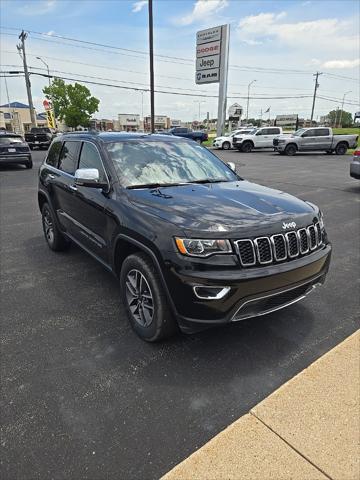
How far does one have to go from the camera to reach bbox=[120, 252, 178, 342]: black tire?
2.68 m

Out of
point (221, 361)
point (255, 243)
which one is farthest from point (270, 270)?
point (221, 361)

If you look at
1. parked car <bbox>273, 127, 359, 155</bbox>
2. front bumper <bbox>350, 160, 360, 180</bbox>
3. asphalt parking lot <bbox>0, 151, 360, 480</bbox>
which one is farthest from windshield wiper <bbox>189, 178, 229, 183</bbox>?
parked car <bbox>273, 127, 359, 155</bbox>

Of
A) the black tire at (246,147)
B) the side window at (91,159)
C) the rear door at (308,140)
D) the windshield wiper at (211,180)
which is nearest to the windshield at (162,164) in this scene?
the windshield wiper at (211,180)

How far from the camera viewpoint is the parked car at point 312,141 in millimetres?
24828

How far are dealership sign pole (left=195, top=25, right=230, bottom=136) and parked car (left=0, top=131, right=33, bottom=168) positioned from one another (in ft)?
58.5

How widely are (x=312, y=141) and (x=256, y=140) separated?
5.05 meters

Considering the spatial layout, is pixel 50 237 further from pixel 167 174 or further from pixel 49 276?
pixel 167 174

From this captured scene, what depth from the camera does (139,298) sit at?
299cm

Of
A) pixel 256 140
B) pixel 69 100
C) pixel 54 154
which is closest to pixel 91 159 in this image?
pixel 54 154

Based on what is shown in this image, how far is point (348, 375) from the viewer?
2.57 m

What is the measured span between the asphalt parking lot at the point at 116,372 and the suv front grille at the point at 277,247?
85 cm

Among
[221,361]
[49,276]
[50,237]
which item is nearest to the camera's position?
[221,361]

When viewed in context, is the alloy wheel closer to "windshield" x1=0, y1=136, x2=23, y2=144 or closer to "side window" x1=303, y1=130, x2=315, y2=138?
"windshield" x1=0, y1=136, x2=23, y2=144

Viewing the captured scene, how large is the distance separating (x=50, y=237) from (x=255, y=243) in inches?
153
